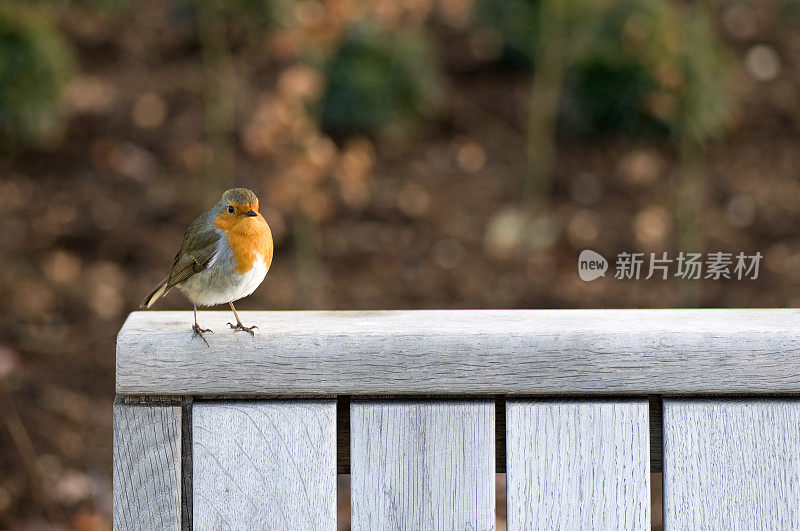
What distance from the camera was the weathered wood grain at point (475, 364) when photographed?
3.83 feet

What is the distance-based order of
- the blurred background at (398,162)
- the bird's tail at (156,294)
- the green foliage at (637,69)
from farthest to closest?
the green foliage at (637,69) < the blurred background at (398,162) < the bird's tail at (156,294)

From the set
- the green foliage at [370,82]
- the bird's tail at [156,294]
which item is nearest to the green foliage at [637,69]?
the green foliage at [370,82]

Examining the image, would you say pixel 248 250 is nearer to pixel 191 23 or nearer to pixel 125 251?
pixel 125 251

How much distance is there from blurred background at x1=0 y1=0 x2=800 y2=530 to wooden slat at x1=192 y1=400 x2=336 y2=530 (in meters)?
2.62

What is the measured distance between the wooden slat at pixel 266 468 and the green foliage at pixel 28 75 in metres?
4.75

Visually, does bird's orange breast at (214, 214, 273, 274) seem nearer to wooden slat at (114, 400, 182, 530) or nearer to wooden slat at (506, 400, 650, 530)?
wooden slat at (114, 400, 182, 530)

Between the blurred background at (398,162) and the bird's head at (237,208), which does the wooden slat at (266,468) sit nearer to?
the bird's head at (237,208)

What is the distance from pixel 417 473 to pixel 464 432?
74mm

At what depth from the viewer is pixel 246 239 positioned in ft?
4.77

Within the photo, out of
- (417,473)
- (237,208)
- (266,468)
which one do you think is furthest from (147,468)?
(237,208)

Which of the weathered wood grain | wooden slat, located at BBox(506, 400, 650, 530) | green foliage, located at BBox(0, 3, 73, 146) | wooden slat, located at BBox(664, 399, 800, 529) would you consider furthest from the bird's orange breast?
green foliage, located at BBox(0, 3, 73, 146)

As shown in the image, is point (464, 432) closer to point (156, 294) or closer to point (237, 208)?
point (237, 208)

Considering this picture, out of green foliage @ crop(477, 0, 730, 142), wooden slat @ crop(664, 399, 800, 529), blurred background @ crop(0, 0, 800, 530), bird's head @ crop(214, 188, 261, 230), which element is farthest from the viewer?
green foliage @ crop(477, 0, 730, 142)

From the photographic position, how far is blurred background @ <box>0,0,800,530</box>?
179 inches
